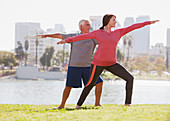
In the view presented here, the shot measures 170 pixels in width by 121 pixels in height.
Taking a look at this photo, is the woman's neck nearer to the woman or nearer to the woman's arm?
the woman

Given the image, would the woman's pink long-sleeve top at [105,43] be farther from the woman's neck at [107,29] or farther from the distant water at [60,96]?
the distant water at [60,96]

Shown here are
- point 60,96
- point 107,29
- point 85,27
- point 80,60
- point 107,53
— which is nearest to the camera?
point 107,53

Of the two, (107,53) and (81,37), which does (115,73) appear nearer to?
(107,53)

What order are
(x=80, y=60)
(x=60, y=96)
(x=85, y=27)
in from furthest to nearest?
1. (x=60, y=96)
2. (x=85, y=27)
3. (x=80, y=60)

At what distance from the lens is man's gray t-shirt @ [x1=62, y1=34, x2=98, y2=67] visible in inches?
259

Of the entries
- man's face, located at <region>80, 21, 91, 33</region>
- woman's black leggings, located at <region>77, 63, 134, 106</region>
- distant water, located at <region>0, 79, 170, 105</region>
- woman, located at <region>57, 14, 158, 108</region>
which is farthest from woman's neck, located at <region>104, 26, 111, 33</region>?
distant water, located at <region>0, 79, 170, 105</region>

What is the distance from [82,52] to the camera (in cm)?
660

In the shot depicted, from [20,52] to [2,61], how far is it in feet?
22.0

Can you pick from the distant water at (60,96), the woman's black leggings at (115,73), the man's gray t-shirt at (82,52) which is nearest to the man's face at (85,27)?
the man's gray t-shirt at (82,52)

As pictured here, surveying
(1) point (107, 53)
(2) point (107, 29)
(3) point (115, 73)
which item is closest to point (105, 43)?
(1) point (107, 53)

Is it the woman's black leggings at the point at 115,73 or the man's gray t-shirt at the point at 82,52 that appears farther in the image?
the man's gray t-shirt at the point at 82,52

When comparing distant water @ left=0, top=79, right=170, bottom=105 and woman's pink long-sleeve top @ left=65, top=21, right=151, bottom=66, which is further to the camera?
distant water @ left=0, top=79, right=170, bottom=105

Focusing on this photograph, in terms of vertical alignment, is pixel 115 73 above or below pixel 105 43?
below

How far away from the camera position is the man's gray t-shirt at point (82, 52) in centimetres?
658
